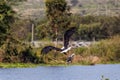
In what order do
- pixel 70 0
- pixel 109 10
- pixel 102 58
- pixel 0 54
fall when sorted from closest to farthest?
1. pixel 0 54
2. pixel 102 58
3. pixel 109 10
4. pixel 70 0

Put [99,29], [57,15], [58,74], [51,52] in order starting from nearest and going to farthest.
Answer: [58,74] < [51,52] < [57,15] < [99,29]

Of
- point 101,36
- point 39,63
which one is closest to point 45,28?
point 39,63

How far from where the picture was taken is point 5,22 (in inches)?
1580

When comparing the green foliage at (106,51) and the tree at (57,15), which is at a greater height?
the tree at (57,15)

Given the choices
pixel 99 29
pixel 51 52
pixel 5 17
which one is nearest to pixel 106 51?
pixel 51 52

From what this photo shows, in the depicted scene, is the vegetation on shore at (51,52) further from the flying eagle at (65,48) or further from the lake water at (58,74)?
the lake water at (58,74)

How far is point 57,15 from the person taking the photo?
147 feet

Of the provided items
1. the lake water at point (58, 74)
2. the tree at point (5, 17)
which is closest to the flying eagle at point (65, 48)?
the tree at point (5, 17)

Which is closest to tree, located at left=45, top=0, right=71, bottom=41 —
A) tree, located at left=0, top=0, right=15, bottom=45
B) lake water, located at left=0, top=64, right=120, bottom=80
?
tree, located at left=0, top=0, right=15, bottom=45

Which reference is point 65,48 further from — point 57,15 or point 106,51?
point 57,15

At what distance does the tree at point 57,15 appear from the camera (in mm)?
44688

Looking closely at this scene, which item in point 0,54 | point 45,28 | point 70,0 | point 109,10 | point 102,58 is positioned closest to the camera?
point 0,54

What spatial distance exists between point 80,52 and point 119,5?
90.0 metres

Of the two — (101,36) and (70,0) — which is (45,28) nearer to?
(101,36)
